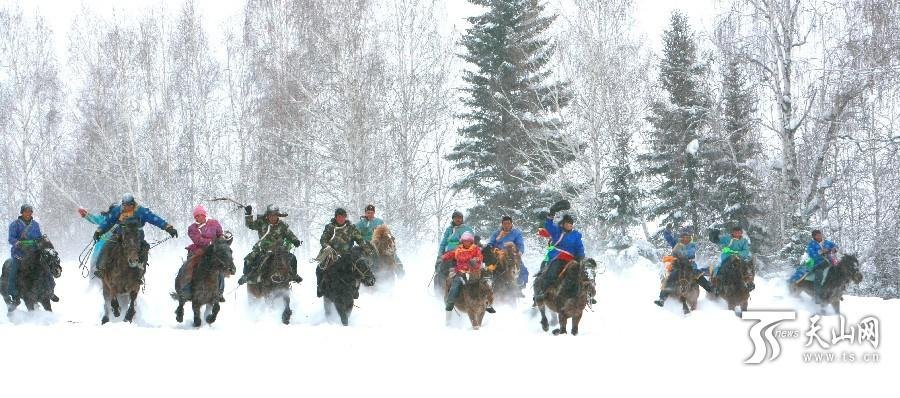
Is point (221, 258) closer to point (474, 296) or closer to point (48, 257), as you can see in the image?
point (48, 257)

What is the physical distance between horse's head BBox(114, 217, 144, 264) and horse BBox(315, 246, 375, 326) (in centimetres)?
273

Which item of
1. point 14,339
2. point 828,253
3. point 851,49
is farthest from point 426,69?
point 14,339

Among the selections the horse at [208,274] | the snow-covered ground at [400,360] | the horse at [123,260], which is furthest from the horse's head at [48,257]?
the horse at [208,274]

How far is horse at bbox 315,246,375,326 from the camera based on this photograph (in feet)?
44.9

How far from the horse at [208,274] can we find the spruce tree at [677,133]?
69.8 feet

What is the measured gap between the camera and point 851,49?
18.9 m

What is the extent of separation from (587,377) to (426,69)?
24207 millimetres

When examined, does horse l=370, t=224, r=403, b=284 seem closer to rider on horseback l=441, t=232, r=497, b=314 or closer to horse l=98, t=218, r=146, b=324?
rider on horseback l=441, t=232, r=497, b=314

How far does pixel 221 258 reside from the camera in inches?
497

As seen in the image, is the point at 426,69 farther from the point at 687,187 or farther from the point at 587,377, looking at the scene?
the point at 587,377

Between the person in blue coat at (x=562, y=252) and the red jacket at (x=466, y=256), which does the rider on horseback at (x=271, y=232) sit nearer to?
the red jacket at (x=466, y=256)

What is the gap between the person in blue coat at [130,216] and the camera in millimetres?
12805

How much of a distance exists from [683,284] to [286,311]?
25.3ft

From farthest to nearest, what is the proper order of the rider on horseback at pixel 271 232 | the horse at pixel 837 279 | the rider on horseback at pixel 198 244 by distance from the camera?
the horse at pixel 837 279 → the rider on horseback at pixel 271 232 → the rider on horseback at pixel 198 244
